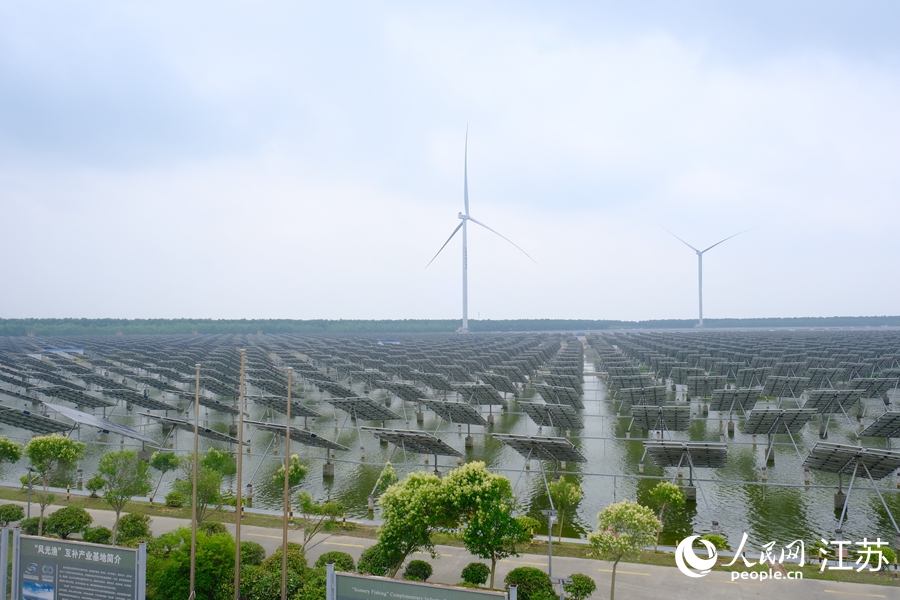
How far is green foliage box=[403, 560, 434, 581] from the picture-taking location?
19.9 metres

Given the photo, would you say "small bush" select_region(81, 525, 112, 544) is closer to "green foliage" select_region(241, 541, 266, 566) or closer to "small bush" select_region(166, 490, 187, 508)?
"small bush" select_region(166, 490, 187, 508)

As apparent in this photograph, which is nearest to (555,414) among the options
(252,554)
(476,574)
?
(476,574)

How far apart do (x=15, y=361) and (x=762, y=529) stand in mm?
96564

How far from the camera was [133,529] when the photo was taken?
23.5 meters

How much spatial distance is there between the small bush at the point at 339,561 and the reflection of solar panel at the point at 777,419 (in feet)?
78.5

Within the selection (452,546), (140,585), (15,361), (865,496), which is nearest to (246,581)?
(140,585)

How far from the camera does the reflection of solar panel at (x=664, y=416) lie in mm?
35531

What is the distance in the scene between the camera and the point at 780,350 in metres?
94.4

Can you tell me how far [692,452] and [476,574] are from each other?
13.2 meters

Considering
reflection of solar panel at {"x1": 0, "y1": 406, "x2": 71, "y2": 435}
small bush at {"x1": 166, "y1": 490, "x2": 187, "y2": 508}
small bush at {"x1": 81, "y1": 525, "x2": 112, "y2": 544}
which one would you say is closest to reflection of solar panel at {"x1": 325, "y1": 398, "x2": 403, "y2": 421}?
small bush at {"x1": 166, "y1": 490, "x2": 187, "y2": 508}

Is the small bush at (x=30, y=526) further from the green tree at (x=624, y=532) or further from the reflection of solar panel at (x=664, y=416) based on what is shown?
the reflection of solar panel at (x=664, y=416)

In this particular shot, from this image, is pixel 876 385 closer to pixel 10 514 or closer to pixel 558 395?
pixel 558 395

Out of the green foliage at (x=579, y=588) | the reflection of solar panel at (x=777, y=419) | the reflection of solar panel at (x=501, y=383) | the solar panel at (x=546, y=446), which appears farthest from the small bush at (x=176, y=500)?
the reflection of solar panel at (x=501, y=383)

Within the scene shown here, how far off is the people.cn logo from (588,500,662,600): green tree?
216 centimetres
